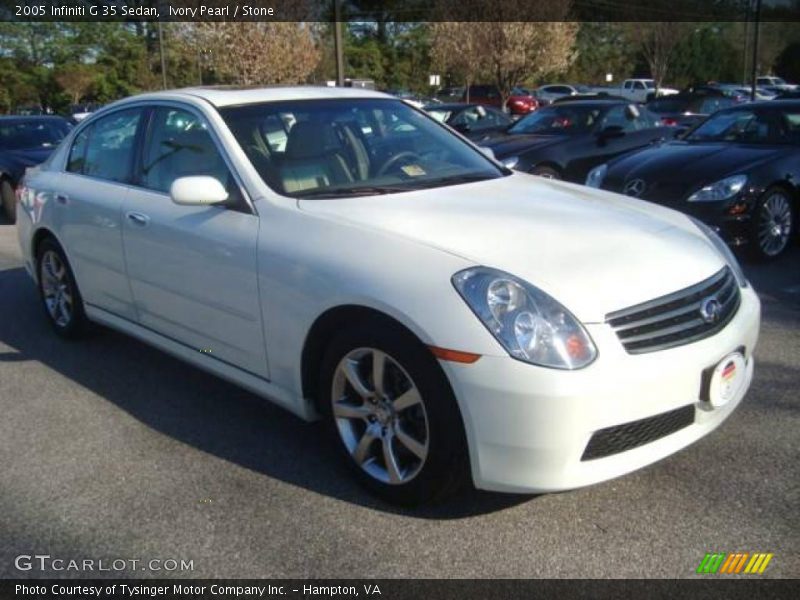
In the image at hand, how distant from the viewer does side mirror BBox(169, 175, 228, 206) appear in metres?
3.47

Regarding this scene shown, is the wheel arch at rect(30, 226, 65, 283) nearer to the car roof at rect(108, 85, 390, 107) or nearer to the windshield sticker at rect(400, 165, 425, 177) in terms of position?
the car roof at rect(108, 85, 390, 107)

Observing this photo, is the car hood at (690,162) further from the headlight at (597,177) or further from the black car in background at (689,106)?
the black car in background at (689,106)

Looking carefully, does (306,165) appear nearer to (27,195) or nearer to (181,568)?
(181,568)

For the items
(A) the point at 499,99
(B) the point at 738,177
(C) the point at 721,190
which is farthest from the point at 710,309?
(A) the point at 499,99

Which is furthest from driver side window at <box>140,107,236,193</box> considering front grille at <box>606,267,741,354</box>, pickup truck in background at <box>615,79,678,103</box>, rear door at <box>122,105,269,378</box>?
pickup truck in background at <box>615,79,678,103</box>

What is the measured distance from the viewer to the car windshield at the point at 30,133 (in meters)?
11.8

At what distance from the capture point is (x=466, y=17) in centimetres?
2561

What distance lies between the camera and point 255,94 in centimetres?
417

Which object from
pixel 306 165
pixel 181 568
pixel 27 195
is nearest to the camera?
pixel 181 568

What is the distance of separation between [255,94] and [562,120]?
7.42 m

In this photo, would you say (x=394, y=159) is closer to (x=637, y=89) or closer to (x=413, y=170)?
(x=413, y=170)

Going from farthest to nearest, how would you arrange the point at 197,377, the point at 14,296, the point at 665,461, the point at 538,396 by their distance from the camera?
the point at 14,296 < the point at 197,377 < the point at 665,461 < the point at 538,396

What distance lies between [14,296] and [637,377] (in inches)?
228

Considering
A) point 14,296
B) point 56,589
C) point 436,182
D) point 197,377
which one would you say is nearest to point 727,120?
point 436,182
